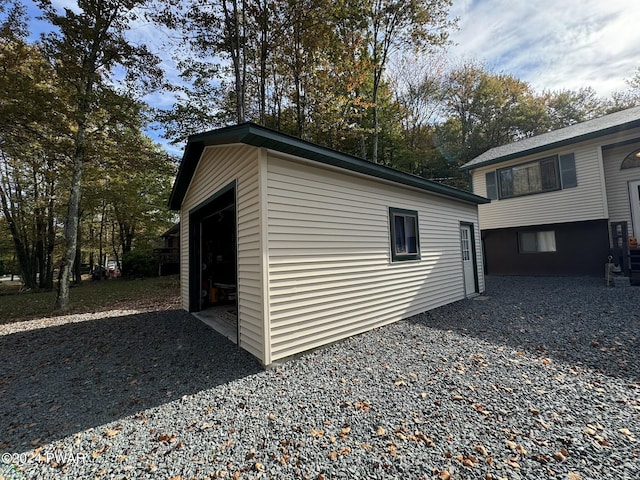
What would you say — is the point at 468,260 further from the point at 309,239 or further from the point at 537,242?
the point at 309,239

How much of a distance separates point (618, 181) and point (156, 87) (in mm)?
15999

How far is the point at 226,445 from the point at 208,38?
12.1m

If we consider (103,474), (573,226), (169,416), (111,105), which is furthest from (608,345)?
(111,105)

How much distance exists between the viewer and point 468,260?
8141 millimetres

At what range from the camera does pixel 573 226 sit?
32.2ft

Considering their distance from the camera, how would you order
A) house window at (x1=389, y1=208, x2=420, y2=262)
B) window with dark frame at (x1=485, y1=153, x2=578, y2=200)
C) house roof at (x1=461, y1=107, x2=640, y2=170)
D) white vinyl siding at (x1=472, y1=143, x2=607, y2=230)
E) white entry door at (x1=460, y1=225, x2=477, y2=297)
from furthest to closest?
window with dark frame at (x1=485, y1=153, x2=578, y2=200), white vinyl siding at (x1=472, y1=143, x2=607, y2=230), house roof at (x1=461, y1=107, x2=640, y2=170), white entry door at (x1=460, y1=225, x2=477, y2=297), house window at (x1=389, y1=208, x2=420, y2=262)

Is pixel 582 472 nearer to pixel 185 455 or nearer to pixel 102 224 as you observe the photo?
pixel 185 455

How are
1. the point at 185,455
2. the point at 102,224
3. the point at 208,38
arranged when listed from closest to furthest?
the point at 185,455
the point at 208,38
the point at 102,224

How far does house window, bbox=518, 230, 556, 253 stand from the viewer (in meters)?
10.5

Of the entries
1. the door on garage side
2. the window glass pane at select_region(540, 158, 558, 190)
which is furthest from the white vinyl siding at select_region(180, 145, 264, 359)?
the window glass pane at select_region(540, 158, 558, 190)

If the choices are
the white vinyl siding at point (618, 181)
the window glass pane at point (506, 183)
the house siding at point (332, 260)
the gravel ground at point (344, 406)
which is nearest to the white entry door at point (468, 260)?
the house siding at point (332, 260)

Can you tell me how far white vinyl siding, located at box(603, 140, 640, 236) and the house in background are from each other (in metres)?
0.02

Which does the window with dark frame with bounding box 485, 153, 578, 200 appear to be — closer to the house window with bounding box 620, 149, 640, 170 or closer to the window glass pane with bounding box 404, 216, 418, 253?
the house window with bounding box 620, 149, 640, 170

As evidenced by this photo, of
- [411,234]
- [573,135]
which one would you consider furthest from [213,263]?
[573,135]
